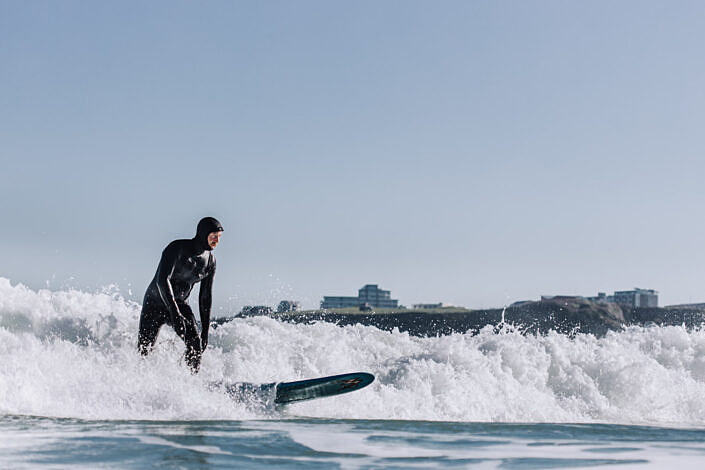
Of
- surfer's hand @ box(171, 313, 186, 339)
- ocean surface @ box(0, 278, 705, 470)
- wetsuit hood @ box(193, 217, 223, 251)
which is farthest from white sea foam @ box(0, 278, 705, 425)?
wetsuit hood @ box(193, 217, 223, 251)

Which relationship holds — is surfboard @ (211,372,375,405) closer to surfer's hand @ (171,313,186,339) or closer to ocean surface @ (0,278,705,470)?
ocean surface @ (0,278,705,470)

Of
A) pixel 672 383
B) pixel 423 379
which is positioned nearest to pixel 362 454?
pixel 423 379

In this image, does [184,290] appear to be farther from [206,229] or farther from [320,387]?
[320,387]

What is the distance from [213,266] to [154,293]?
3.06ft

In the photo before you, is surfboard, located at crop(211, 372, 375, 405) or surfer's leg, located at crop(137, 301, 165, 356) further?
surfer's leg, located at crop(137, 301, 165, 356)

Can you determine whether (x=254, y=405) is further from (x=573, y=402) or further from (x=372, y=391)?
(x=573, y=402)

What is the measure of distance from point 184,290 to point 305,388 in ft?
7.67

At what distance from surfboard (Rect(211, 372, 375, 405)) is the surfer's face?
6.44 feet

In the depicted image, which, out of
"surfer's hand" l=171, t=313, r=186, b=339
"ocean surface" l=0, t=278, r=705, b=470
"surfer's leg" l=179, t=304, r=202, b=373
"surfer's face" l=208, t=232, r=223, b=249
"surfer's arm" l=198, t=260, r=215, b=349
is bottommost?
"ocean surface" l=0, t=278, r=705, b=470

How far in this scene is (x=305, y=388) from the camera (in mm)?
10664

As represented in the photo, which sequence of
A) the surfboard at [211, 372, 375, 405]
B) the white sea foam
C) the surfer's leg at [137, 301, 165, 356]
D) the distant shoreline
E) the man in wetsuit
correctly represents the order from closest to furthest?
the white sea foam
the surfboard at [211, 372, 375, 405]
the man in wetsuit
the surfer's leg at [137, 301, 165, 356]
the distant shoreline

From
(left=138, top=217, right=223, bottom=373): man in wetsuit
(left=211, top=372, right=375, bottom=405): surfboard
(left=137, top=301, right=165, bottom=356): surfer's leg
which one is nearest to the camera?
(left=211, top=372, right=375, bottom=405): surfboard

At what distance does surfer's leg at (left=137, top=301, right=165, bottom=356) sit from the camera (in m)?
11.5

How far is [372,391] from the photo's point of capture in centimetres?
1286
